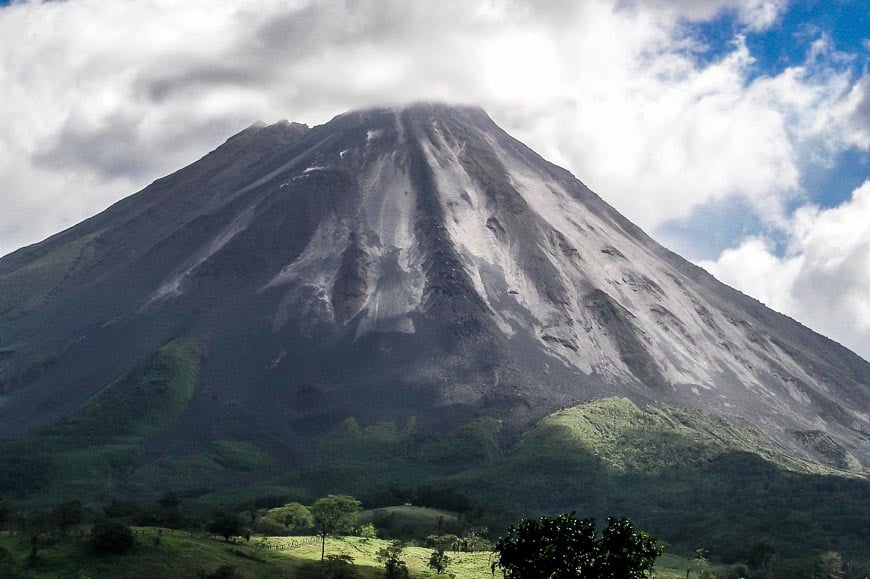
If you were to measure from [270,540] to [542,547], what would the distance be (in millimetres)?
55922

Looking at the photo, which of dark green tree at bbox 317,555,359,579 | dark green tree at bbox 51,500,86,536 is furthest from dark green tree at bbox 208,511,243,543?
dark green tree at bbox 51,500,86,536

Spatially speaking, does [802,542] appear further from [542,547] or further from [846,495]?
[542,547]

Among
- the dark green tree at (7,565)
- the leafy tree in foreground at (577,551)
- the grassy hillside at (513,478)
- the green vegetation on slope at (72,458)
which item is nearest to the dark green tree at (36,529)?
the dark green tree at (7,565)

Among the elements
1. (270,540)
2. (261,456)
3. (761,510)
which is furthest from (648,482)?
(270,540)

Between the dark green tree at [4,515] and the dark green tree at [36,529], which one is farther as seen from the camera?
the dark green tree at [4,515]

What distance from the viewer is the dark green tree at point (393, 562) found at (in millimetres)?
97944

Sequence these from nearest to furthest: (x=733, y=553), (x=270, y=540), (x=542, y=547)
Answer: (x=542, y=547), (x=270, y=540), (x=733, y=553)

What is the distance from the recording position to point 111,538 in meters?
89.4

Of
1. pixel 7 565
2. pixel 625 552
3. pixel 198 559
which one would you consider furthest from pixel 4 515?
pixel 625 552

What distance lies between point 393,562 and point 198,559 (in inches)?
790

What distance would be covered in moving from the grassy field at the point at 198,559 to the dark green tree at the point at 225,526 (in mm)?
2281

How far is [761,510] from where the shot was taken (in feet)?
511

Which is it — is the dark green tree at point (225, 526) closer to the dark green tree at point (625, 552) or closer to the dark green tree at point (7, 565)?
the dark green tree at point (7, 565)

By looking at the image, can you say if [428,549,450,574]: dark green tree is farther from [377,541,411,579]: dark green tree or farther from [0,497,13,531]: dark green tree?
[0,497,13,531]: dark green tree
